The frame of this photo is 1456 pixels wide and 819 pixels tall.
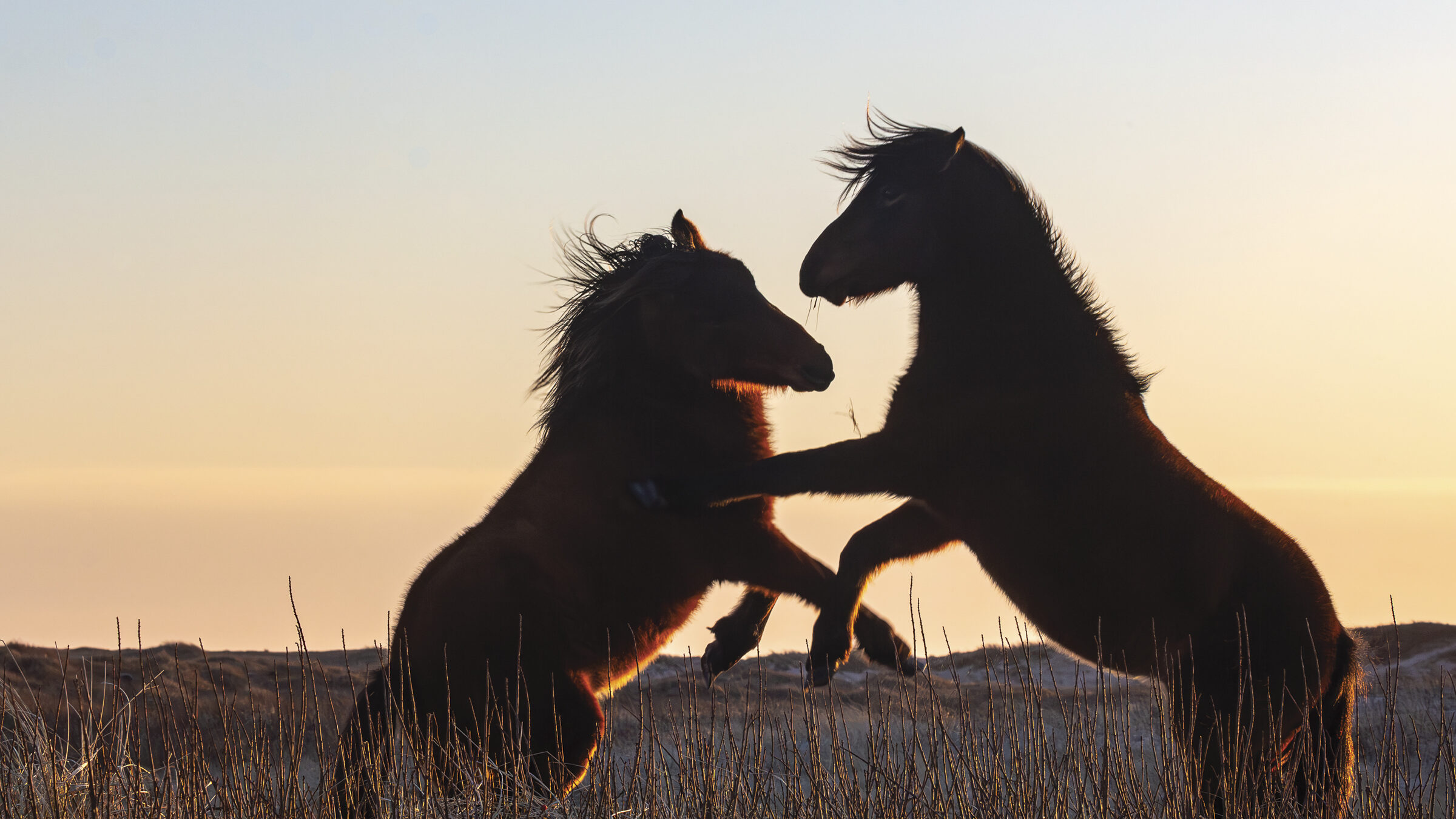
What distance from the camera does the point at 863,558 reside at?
4.01 m

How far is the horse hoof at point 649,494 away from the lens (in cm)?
393

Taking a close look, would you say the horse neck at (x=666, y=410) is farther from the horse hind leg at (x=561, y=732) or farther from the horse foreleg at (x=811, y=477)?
the horse hind leg at (x=561, y=732)

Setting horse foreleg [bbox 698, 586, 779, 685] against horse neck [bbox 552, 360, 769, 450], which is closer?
horse neck [bbox 552, 360, 769, 450]

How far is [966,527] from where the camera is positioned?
13.1ft

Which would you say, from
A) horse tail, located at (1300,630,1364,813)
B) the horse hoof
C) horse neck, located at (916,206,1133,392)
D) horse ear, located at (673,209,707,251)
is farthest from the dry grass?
horse ear, located at (673,209,707,251)

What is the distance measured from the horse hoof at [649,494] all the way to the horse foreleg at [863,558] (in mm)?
635

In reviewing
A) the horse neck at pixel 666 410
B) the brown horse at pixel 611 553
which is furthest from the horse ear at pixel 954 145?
the horse neck at pixel 666 410

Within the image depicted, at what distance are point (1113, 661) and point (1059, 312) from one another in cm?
120

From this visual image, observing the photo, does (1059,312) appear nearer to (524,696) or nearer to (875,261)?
(875,261)

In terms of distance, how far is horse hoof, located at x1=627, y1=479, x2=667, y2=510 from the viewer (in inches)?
155

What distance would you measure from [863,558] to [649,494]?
2.41 feet

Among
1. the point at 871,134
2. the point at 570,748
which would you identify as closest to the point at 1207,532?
the point at 871,134

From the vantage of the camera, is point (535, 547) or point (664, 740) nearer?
point (535, 547)

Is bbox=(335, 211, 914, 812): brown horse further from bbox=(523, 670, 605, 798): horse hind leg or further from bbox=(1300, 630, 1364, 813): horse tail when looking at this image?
bbox=(1300, 630, 1364, 813): horse tail
